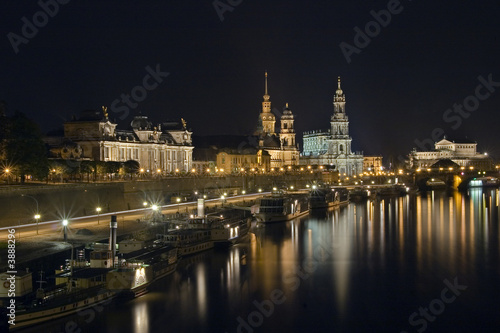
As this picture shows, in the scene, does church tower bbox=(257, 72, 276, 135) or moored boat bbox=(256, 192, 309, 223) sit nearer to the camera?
moored boat bbox=(256, 192, 309, 223)

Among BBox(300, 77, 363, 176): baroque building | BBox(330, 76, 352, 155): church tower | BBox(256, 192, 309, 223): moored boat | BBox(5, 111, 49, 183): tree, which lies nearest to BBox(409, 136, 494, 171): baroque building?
BBox(300, 77, 363, 176): baroque building

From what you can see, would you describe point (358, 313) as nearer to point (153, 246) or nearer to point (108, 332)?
point (108, 332)

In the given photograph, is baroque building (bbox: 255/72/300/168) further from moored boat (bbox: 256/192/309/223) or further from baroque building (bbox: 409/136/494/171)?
moored boat (bbox: 256/192/309/223)

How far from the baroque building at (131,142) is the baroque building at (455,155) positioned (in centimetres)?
9368

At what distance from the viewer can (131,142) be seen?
73.7 metres

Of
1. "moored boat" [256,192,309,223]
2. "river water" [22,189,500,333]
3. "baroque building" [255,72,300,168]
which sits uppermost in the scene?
"baroque building" [255,72,300,168]

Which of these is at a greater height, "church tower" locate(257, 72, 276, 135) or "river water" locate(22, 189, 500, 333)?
"church tower" locate(257, 72, 276, 135)

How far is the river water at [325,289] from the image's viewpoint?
22594 mm

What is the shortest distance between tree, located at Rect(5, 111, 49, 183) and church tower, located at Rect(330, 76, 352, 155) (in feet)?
293

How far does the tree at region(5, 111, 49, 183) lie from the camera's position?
135 feet

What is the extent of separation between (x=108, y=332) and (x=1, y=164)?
24.5m

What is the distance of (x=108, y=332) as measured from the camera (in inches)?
838

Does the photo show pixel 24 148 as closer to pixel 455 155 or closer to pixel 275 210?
pixel 275 210

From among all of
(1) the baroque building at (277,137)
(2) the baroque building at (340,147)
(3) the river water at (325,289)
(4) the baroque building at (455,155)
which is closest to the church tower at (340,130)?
(2) the baroque building at (340,147)
